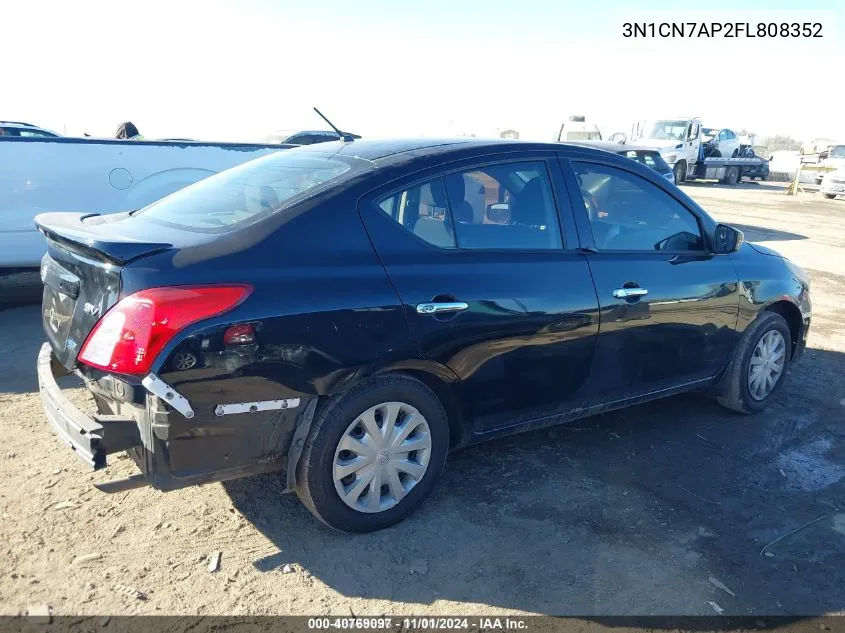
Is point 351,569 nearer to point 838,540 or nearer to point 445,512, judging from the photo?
point 445,512

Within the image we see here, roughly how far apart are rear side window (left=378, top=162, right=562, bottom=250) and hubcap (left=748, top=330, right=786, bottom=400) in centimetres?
198

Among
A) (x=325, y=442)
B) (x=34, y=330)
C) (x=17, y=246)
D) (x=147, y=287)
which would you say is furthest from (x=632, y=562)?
(x=17, y=246)


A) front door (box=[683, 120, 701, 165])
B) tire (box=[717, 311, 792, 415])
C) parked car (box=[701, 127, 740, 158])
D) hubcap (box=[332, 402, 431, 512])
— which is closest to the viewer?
hubcap (box=[332, 402, 431, 512])

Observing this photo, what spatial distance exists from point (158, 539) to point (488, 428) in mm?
1570

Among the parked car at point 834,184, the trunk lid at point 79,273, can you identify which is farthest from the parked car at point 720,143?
the trunk lid at point 79,273

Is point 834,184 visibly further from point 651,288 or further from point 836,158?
point 651,288

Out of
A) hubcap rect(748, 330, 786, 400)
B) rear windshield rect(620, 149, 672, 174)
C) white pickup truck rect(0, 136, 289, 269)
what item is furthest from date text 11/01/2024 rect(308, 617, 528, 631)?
rear windshield rect(620, 149, 672, 174)

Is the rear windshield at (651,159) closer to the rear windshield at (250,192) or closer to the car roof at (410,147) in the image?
the car roof at (410,147)

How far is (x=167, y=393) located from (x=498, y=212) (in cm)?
180

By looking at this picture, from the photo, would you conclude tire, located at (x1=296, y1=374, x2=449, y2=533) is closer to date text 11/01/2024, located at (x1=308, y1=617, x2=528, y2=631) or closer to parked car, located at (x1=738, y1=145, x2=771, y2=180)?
date text 11/01/2024, located at (x1=308, y1=617, x2=528, y2=631)

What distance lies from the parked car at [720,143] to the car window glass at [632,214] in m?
28.3

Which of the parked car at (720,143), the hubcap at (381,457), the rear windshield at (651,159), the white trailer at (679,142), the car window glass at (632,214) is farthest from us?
the parked car at (720,143)

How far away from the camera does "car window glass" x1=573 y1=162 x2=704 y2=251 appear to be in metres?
3.83

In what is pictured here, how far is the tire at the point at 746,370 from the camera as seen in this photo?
15.0ft
